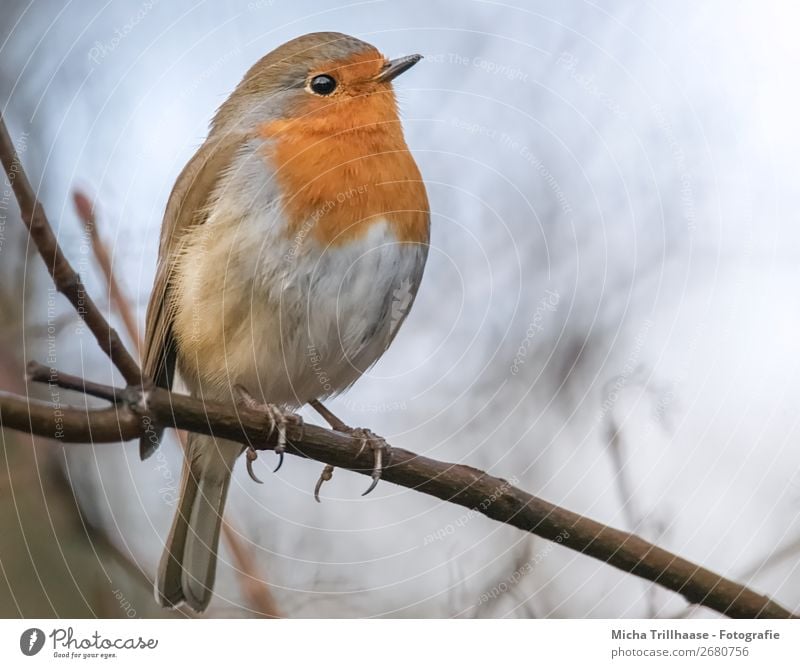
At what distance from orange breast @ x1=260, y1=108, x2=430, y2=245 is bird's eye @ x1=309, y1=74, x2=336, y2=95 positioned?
1.8 inches

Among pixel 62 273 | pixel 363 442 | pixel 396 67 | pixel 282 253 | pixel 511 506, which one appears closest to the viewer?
pixel 62 273

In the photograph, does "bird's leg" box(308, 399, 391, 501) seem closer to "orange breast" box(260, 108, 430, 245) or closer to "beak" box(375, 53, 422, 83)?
"orange breast" box(260, 108, 430, 245)

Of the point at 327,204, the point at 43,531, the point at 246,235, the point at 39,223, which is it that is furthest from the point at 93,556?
the point at 39,223

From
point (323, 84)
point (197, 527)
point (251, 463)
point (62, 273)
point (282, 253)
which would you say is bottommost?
point (197, 527)

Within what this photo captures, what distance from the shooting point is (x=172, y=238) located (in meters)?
1.76

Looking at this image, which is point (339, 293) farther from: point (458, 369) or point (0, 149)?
point (0, 149)

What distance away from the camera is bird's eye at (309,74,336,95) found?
1.74 meters

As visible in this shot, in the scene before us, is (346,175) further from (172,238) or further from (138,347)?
(138,347)

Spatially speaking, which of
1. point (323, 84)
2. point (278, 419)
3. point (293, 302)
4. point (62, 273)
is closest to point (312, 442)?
point (278, 419)

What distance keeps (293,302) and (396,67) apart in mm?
469

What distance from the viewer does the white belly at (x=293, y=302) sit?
159cm

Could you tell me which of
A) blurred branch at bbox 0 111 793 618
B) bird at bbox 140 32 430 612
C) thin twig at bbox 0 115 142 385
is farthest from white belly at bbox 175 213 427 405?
thin twig at bbox 0 115 142 385

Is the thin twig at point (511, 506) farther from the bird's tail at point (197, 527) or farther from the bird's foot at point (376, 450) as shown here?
the bird's tail at point (197, 527)
